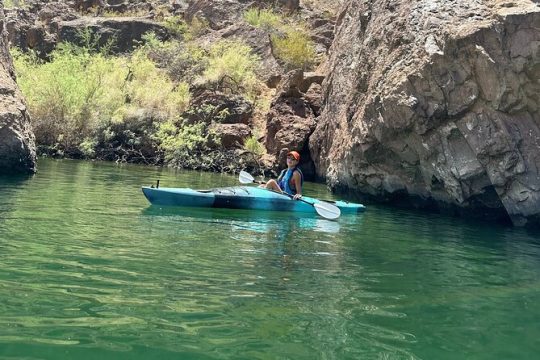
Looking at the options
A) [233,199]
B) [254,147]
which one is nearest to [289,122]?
[254,147]

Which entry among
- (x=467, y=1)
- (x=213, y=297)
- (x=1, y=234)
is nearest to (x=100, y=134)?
(x=467, y=1)

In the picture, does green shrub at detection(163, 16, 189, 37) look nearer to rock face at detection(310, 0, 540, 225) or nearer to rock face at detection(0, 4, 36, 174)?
rock face at detection(0, 4, 36, 174)

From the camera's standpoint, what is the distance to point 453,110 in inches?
435

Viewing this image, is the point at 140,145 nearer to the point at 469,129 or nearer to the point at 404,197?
the point at 404,197

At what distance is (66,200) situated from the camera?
957 cm

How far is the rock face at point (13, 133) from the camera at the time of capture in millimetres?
12961

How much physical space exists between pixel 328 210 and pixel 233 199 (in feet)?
5.58

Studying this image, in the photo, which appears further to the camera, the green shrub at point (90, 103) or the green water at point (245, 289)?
the green shrub at point (90, 103)

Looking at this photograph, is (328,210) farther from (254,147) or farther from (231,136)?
(231,136)

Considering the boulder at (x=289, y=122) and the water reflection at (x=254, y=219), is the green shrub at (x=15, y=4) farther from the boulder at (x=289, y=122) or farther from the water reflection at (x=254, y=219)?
the water reflection at (x=254, y=219)

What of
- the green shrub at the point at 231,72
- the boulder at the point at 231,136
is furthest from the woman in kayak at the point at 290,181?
the green shrub at the point at 231,72

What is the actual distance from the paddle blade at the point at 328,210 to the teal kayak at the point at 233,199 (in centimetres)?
16

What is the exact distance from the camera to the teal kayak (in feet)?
32.2

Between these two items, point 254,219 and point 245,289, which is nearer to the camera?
point 245,289
